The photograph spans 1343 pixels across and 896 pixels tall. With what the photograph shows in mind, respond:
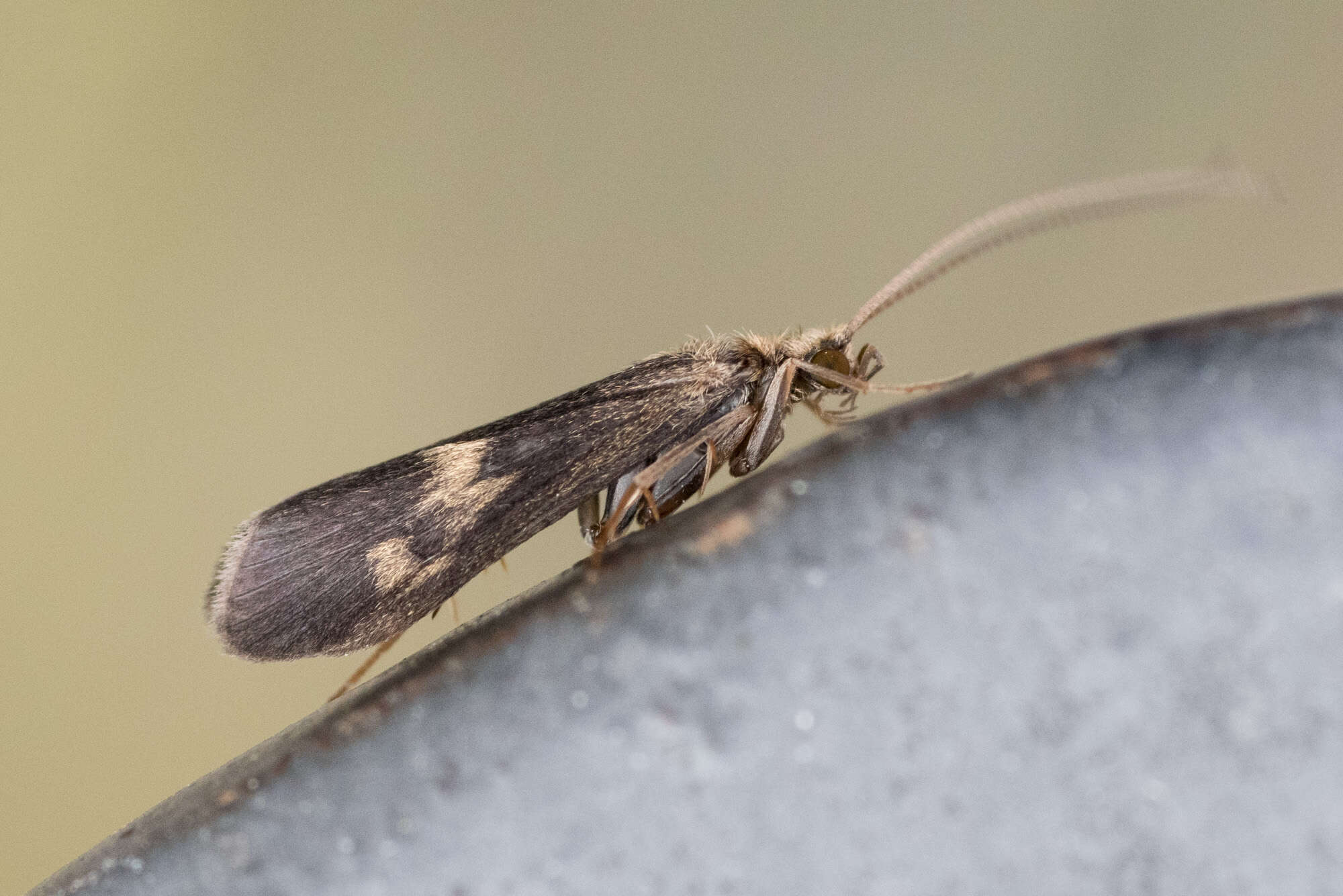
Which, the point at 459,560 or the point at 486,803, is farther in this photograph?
the point at 459,560

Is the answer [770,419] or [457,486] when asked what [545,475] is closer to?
[457,486]

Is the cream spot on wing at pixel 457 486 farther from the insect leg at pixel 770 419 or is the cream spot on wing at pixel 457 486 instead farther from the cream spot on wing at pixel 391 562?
the insect leg at pixel 770 419

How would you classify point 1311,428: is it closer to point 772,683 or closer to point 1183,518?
point 1183,518

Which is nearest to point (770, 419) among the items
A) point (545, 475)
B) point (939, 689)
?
point (545, 475)

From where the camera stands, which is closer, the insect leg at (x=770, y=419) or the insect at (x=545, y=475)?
the insect at (x=545, y=475)

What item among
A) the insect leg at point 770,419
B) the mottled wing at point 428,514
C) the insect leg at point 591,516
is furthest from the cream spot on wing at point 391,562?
the insect leg at point 770,419

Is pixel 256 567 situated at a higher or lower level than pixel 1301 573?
higher

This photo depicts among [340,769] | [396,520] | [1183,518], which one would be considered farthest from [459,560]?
[1183,518]
